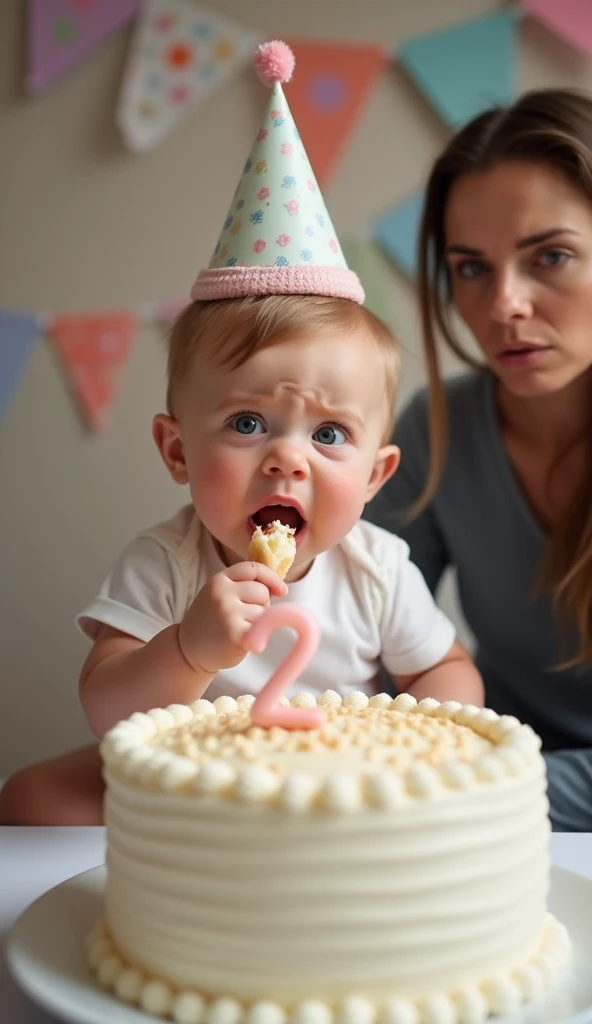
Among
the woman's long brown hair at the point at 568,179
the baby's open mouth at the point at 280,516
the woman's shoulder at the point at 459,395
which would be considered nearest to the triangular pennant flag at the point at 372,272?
the woman's shoulder at the point at 459,395

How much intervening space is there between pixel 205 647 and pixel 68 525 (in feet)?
5.52

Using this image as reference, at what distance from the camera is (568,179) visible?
1.57 m

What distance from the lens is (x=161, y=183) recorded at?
2482 mm

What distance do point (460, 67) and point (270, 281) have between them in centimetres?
153

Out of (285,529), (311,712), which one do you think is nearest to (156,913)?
(311,712)

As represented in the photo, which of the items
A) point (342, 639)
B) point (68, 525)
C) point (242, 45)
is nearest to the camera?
point (342, 639)

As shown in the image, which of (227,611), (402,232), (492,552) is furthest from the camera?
(402,232)

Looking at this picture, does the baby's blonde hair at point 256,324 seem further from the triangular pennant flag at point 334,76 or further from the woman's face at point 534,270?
the triangular pennant flag at point 334,76

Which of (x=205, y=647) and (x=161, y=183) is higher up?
(x=161, y=183)

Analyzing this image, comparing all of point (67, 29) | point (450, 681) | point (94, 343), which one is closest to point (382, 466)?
point (450, 681)

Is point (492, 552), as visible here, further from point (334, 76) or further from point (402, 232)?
point (334, 76)

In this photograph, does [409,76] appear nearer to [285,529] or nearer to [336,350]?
[336,350]

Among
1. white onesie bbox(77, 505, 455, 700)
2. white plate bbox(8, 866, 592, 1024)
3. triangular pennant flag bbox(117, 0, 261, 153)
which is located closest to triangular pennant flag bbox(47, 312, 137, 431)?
triangular pennant flag bbox(117, 0, 261, 153)

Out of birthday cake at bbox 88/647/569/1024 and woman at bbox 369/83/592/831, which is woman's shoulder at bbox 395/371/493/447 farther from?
birthday cake at bbox 88/647/569/1024
